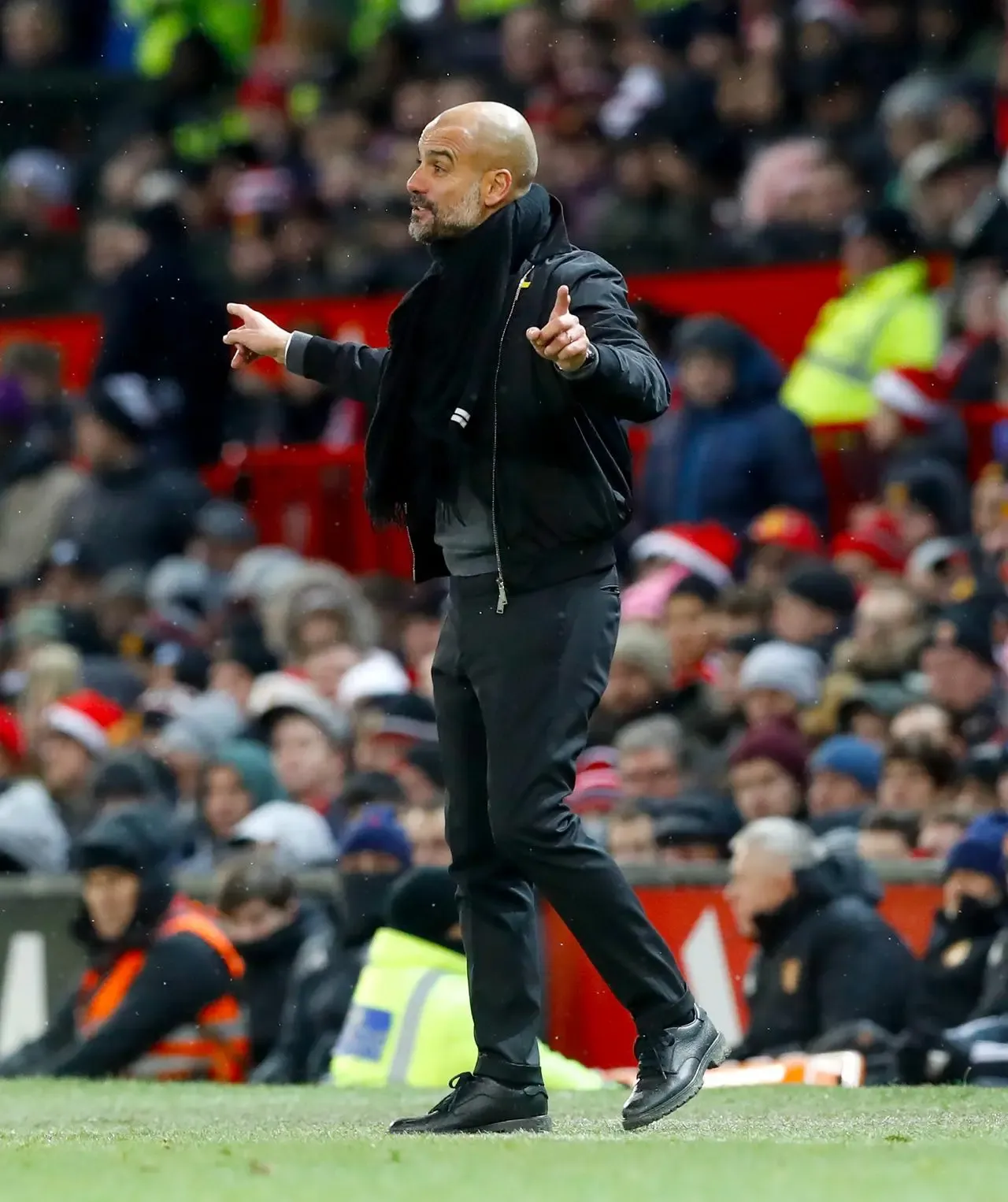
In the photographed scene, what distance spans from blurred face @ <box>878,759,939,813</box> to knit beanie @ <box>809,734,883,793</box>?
0.73ft

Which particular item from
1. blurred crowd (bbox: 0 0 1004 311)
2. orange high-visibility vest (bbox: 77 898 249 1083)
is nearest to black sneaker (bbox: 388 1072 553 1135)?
orange high-visibility vest (bbox: 77 898 249 1083)

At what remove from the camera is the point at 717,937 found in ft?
33.9

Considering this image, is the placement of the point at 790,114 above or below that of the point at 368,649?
above

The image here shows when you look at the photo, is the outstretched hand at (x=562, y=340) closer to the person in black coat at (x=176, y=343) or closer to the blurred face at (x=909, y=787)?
the blurred face at (x=909, y=787)

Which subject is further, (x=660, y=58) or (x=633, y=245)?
(x=660, y=58)

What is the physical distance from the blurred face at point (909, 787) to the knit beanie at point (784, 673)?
3.54 feet

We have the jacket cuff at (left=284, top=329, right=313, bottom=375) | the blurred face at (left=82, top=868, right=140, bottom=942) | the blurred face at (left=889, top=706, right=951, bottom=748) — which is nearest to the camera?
the jacket cuff at (left=284, top=329, right=313, bottom=375)

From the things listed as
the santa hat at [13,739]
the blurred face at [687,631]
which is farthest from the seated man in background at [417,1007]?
the santa hat at [13,739]

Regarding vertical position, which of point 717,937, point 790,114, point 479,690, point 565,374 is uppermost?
point 790,114

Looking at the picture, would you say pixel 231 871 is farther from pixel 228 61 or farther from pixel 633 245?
pixel 228 61

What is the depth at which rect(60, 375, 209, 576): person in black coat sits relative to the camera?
16094 mm

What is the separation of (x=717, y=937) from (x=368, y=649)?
427 centimetres

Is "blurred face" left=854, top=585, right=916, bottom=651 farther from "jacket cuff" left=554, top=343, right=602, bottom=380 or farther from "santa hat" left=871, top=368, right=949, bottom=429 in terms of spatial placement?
"jacket cuff" left=554, top=343, right=602, bottom=380

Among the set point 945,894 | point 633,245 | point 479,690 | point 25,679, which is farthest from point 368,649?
point 479,690
